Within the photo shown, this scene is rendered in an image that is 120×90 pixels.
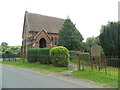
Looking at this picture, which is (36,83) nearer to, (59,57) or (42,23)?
(59,57)

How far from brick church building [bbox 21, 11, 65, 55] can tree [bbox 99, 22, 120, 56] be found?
55.7ft

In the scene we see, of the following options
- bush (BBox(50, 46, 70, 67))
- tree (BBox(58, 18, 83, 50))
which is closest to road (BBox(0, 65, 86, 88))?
bush (BBox(50, 46, 70, 67))

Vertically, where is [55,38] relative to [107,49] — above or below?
above

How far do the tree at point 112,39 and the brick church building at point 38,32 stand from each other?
17.0 meters

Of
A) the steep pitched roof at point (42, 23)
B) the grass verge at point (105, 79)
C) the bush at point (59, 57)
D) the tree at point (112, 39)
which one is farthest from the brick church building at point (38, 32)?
the grass verge at point (105, 79)

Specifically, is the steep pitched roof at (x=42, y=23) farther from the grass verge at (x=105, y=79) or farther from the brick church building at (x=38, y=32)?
the grass verge at (x=105, y=79)

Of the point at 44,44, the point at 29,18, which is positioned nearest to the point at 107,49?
the point at 44,44

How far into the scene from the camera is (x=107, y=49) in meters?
17.8

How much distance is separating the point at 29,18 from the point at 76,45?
51.8 ft

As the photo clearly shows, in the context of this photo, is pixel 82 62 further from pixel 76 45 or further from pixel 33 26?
pixel 33 26

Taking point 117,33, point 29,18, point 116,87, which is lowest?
point 116,87

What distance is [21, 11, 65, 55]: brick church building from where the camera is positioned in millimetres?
30542

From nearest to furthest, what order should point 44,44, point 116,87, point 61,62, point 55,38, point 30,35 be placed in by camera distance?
point 116,87
point 61,62
point 30,35
point 44,44
point 55,38

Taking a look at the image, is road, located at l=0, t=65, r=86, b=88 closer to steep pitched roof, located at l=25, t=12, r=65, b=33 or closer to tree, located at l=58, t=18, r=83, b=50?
tree, located at l=58, t=18, r=83, b=50
